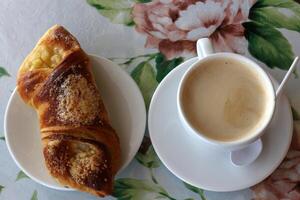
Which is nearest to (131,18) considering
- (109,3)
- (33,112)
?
(109,3)

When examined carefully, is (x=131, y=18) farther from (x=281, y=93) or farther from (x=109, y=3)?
(x=281, y=93)

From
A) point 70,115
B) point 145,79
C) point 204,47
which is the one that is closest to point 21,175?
point 70,115

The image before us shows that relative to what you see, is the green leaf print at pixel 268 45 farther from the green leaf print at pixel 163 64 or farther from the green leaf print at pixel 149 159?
the green leaf print at pixel 149 159

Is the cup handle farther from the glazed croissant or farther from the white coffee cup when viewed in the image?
the glazed croissant

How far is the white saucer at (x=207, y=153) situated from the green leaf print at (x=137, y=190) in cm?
5

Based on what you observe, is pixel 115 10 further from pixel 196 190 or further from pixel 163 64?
pixel 196 190

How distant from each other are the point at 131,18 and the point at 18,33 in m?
0.22

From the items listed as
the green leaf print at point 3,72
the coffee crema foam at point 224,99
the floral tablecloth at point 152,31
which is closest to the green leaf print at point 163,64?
the floral tablecloth at point 152,31

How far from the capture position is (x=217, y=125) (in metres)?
0.84

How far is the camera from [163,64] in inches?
38.7

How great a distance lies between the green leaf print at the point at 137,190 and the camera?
35.0 inches

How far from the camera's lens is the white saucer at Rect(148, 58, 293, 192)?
0.86 metres

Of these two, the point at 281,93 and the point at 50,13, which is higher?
the point at 50,13

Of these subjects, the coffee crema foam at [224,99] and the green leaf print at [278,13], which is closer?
the coffee crema foam at [224,99]
